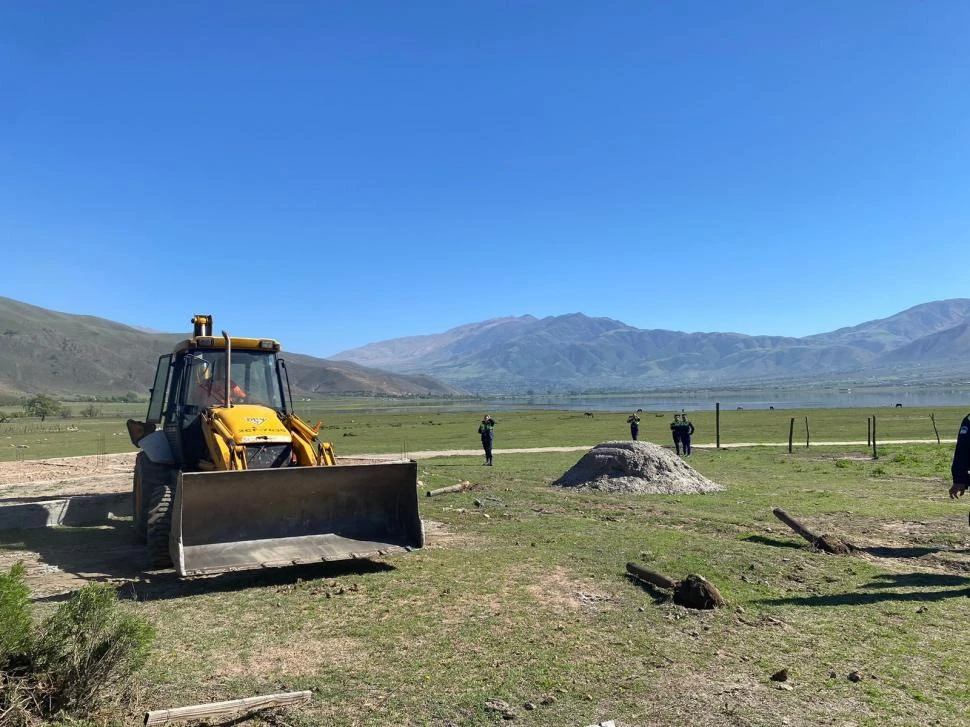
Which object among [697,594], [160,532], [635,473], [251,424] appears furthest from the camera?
[635,473]

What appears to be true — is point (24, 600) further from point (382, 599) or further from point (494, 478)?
point (494, 478)

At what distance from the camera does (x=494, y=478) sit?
2077 cm

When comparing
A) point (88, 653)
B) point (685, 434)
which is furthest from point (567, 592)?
point (685, 434)

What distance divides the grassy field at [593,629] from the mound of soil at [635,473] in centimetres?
409

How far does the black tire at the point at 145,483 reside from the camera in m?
11.2

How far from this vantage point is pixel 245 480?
920cm

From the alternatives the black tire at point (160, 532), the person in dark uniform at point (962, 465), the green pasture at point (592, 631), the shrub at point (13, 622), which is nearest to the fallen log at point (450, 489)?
the green pasture at point (592, 631)

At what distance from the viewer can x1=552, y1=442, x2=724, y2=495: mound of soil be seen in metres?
17.8

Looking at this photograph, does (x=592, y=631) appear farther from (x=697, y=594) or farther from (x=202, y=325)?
(x=202, y=325)

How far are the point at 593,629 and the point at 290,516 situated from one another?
4504 millimetres

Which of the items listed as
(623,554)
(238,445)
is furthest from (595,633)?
(238,445)

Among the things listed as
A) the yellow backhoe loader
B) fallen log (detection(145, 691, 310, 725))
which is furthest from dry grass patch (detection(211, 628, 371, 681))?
the yellow backhoe loader

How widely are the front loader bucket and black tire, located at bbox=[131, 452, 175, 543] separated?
2536mm

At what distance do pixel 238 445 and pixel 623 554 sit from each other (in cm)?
568
